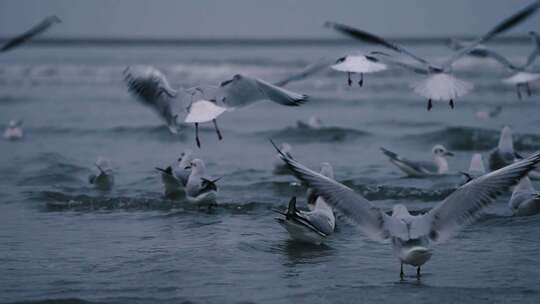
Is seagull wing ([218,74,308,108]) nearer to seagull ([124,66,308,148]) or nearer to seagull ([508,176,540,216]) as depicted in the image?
seagull ([124,66,308,148])

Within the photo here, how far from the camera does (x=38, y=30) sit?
32.4 ft

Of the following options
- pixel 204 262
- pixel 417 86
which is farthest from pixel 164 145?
pixel 204 262

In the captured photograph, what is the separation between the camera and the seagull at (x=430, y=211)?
6.46 metres

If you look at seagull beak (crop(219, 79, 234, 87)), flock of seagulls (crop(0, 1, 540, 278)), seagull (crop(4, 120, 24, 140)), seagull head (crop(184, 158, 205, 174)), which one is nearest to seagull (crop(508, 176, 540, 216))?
flock of seagulls (crop(0, 1, 540, 278))

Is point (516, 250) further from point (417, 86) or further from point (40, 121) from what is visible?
point (40, 121)

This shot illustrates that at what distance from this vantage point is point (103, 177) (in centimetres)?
1111

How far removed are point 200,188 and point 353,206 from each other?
11.4 ft

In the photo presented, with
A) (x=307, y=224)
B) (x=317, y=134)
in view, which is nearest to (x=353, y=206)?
(x=307, y=224)

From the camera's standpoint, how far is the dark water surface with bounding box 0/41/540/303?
6547 mm

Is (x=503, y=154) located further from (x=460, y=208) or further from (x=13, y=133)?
(x=13, y=133)

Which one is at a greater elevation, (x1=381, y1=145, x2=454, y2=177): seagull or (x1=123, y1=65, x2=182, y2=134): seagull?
(x1=123, y1=65, x2=182, y2=134): seagull

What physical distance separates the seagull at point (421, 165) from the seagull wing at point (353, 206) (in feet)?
16.6

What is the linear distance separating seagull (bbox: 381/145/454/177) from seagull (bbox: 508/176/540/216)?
99.9 inches

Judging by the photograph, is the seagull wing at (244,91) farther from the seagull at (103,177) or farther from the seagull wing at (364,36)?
the seagull at (103,177)
